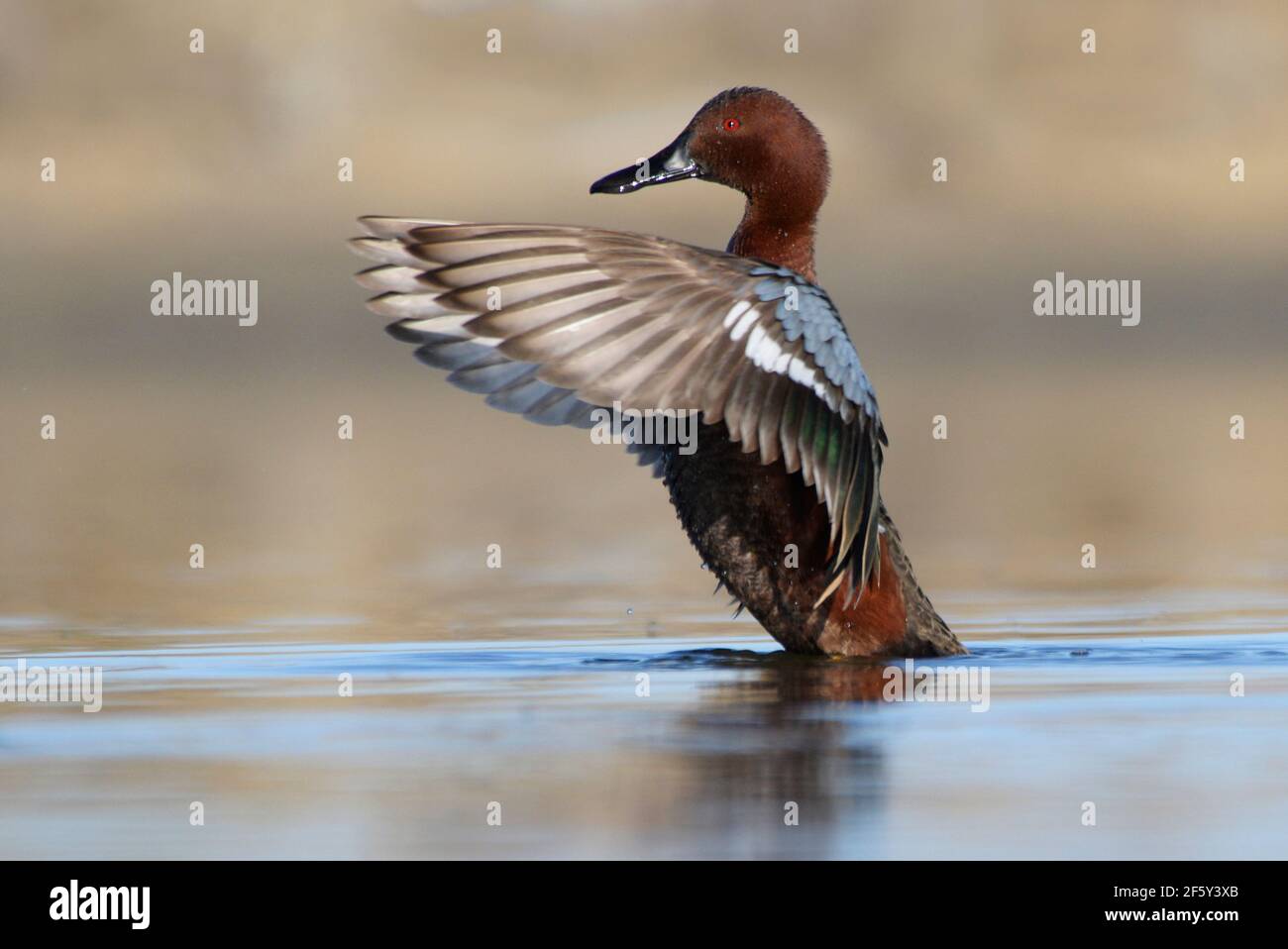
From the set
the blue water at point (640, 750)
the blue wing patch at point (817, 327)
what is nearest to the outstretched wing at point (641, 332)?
the blue wing patch at point (817, 327)

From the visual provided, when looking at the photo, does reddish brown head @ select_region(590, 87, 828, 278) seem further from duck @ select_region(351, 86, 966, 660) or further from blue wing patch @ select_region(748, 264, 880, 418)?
blue wing patch @ select_region(748, 264, 880, 418)

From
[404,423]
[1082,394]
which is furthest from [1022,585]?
[1082,394]

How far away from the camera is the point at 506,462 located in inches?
631

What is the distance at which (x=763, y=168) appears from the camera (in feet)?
25.6

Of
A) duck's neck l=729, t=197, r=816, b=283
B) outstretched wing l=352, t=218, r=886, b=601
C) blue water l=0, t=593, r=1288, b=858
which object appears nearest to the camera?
blue water l=0, t=593, r=1288, b=858

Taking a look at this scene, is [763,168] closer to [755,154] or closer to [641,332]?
[755,154]

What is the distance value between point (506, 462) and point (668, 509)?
295 centimetres

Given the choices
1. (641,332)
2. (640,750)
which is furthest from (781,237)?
(640,750)

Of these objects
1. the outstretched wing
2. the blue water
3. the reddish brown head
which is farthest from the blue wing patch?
the reddish brown head

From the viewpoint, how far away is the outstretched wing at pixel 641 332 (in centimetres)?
617

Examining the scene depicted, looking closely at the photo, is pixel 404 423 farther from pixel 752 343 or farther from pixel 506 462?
pixel 752 343

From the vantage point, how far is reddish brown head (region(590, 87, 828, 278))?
7746 mm

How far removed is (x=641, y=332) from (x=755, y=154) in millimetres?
1702

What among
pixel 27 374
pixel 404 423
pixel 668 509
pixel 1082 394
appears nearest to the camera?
pixel 668 509
